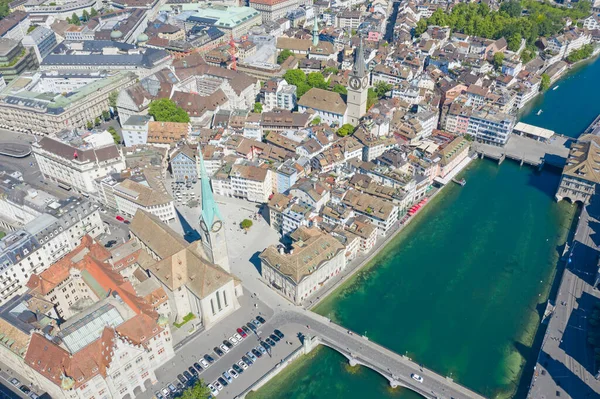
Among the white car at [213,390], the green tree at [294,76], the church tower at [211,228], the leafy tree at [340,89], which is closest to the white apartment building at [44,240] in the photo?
the church tower at [211,228]

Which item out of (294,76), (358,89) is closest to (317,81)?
(294,76)

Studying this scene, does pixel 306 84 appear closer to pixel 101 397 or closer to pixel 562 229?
pixel 562 229

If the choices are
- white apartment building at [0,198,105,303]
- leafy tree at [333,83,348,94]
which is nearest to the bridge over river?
white apartment building at [0,198,105,303]

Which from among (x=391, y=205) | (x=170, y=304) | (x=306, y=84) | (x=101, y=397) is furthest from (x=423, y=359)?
(x=306, y=84)

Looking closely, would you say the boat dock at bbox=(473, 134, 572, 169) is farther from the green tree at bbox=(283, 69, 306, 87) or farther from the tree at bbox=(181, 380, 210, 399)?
the tree at bbox=(181, 380, 210, 399)

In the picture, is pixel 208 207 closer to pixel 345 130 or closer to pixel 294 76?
pixel 345 130

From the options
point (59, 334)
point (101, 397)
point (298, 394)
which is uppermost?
point (59, 334)
